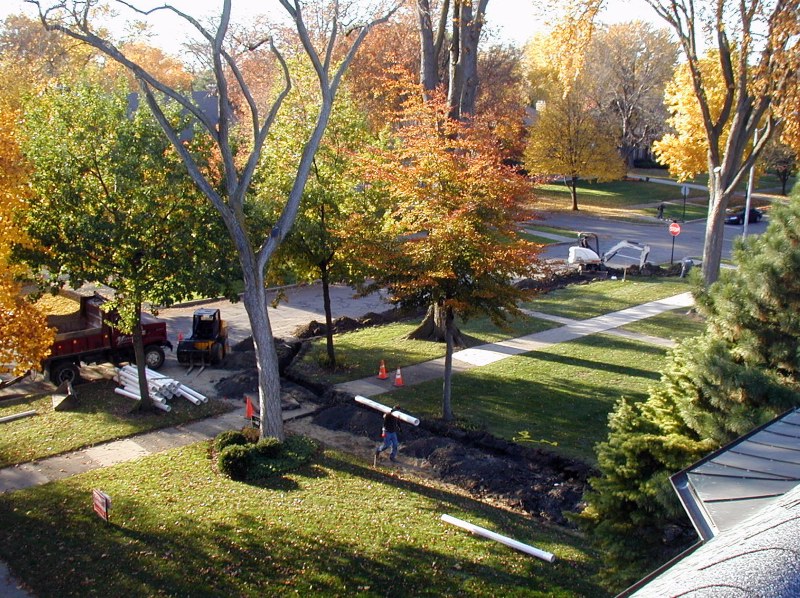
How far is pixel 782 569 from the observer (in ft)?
7.20

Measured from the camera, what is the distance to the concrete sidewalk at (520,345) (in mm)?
18688

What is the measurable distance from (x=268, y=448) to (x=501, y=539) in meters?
5.16

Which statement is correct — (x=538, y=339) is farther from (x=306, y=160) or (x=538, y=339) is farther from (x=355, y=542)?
(x=355, y=542)

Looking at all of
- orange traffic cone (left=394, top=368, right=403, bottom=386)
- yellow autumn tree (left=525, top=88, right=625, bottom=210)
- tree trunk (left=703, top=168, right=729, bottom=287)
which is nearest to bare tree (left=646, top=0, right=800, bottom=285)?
tree trunk (left=703, top=168, right=729, bottom=287)

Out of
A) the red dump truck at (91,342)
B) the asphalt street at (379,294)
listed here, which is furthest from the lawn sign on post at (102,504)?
the asphalt street at (379,294)

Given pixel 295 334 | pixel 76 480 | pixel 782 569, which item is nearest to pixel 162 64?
pixel 295 334

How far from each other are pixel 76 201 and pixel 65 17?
12.1 ft

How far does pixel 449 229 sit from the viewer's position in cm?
1498

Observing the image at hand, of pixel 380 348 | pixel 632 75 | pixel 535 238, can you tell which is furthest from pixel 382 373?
pixel 632 75

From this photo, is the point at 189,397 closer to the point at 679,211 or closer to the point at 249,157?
the point at 249,157

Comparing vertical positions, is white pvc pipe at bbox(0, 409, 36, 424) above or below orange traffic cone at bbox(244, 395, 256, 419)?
below

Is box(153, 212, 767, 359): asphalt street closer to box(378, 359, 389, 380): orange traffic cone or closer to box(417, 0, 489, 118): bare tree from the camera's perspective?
box(378, 359, 389, 380): orange traffic cone

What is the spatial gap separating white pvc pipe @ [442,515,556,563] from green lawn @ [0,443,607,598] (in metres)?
0.11

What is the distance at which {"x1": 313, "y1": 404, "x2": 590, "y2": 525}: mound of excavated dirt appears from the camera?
12.6m
